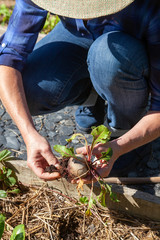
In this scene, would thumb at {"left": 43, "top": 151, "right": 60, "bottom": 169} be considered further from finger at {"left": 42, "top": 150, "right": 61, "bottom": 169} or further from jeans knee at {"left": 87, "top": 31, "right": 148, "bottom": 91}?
jeans knee at {"left": 87, "top": 31, "right": 148, "bottom": 91}

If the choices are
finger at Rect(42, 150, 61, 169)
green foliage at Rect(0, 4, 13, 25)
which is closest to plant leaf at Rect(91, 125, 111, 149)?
finger at Rect(42, 150, 61, 169)

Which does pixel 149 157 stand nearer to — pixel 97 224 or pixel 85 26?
pixel 97 224

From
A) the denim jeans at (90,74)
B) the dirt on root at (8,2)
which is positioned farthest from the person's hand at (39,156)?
the dirt on root at (8,2)

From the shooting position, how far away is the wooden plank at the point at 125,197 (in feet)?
4.92

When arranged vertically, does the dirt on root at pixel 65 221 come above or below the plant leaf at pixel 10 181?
below

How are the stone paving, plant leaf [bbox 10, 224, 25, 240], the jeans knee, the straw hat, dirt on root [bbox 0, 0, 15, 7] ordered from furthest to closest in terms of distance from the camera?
dirt on root [bbox 0, 0, 15, 7] < the stone paving < the jeans knee < plant leaf [bbox 10, 224, 25, 240] < the straw hat

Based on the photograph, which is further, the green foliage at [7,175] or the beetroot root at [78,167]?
the green foliage at [7,175]

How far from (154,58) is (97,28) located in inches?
16.8

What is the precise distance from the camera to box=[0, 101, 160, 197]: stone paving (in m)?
1.99

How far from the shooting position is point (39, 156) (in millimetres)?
1442

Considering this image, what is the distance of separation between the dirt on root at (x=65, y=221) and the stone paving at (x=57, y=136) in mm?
359

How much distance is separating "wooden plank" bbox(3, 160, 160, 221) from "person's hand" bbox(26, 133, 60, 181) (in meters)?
0.25

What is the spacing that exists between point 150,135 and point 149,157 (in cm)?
68

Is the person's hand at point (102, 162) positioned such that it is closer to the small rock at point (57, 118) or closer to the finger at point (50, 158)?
the finger at point (50, 158)
